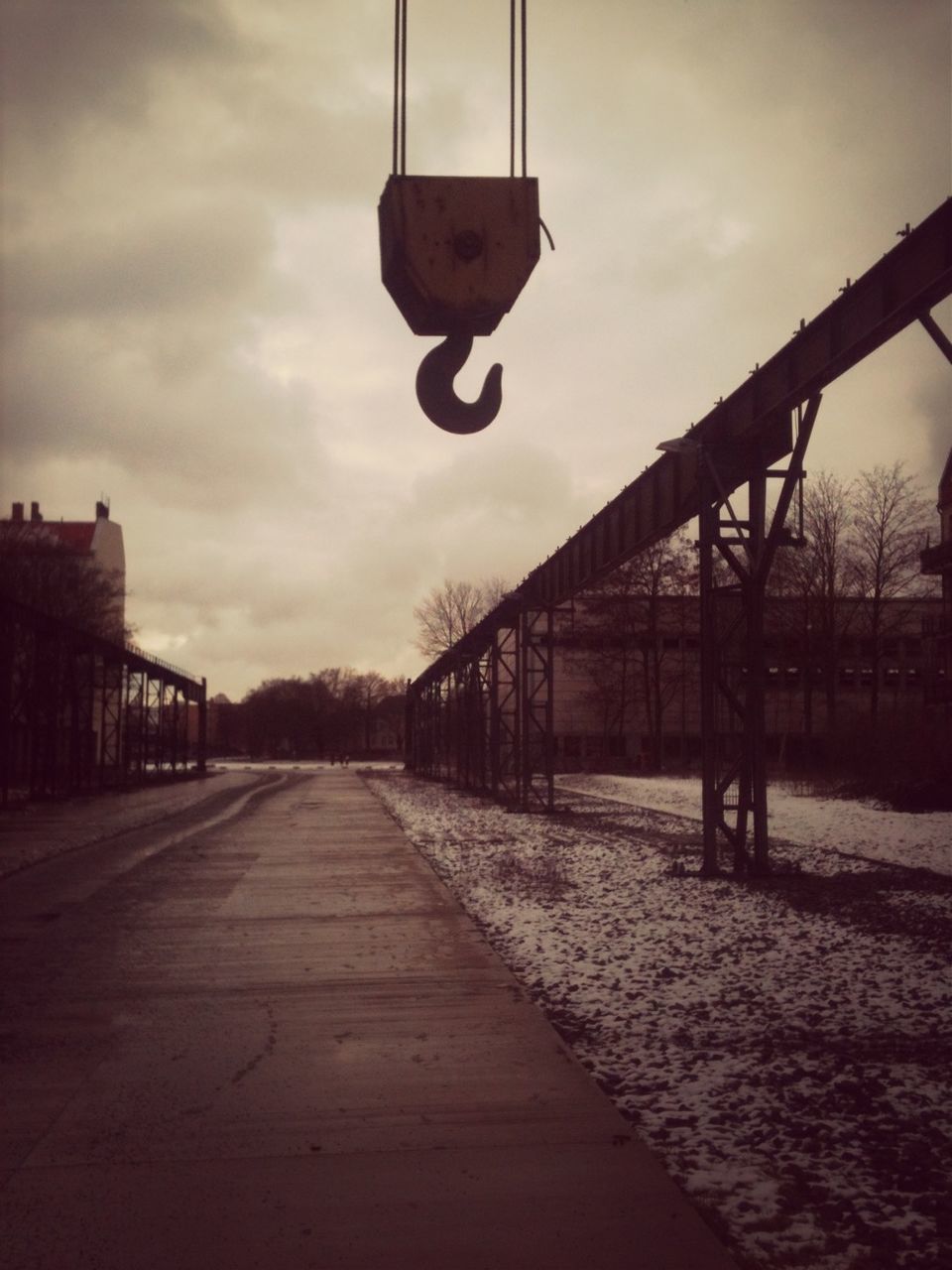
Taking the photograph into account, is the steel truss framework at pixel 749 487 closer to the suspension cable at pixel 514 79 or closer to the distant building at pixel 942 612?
the suspension cable at pixel 514 79

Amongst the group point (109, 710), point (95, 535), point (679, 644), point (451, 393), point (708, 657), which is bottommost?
point (109, 710)

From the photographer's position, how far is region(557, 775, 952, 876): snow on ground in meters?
17.8

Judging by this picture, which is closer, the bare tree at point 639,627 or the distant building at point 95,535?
the bare tree at point 639,627

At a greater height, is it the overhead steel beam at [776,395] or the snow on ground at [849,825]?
the overhead steel beam at [776,395]

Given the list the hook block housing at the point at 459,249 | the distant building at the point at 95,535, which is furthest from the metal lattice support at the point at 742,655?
the distant building at the point at 95,535

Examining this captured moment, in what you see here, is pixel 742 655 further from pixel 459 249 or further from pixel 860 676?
pixel 860 676

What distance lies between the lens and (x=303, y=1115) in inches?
200

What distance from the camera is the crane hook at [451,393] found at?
6.10 meters

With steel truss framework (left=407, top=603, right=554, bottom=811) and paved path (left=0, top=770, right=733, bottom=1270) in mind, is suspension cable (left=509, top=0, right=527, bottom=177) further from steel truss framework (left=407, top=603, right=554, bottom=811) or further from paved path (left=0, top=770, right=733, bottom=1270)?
steel truss framework (left=407, top=603, right=554, bottom=811)

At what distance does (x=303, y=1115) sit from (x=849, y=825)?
63.2ft

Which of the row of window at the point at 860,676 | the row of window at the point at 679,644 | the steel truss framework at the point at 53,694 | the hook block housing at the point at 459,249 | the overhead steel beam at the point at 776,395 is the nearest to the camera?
the hook block housing at the point at 459,249

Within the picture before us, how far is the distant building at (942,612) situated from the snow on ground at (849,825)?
32.8 feet

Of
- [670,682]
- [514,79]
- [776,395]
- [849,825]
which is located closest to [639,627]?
[670,682]

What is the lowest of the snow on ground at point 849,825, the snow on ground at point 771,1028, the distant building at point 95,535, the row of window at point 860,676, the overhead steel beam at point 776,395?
the snow on ground at point 849,825
